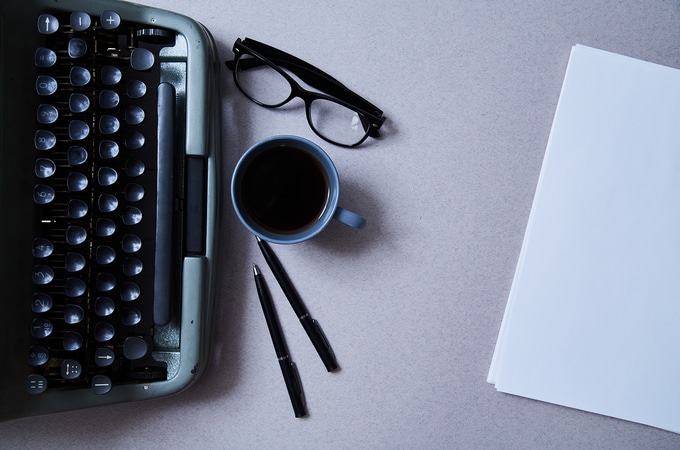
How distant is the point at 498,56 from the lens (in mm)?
736

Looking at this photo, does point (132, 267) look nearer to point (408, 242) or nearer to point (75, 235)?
point (75, 235)

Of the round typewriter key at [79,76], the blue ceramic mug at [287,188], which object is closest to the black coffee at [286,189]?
the blue ceramic mug at [287,188]

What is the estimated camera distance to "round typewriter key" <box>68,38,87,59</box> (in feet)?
2.02

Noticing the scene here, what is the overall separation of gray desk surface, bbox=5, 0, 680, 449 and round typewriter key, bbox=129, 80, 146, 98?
0.12 metres

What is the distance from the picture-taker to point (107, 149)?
0.64 m

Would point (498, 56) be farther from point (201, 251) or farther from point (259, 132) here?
point (201, 251)

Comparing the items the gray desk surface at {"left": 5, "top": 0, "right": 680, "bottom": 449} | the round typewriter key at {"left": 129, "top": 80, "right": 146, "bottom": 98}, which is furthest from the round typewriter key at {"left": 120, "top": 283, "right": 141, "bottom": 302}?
the round typewriter key at {"left": 129, "top": 80, "right": 146, "bottom": 98}

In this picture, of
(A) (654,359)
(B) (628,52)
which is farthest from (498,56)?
(A) (654,359)

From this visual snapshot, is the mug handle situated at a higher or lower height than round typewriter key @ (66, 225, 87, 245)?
higher

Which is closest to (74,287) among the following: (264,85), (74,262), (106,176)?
(74,262)

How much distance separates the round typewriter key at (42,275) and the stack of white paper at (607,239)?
56 cm

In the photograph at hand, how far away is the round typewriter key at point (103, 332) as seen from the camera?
646mm

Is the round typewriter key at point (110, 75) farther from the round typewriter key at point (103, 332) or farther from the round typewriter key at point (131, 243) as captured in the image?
the round typewriter key at point (103, 332)

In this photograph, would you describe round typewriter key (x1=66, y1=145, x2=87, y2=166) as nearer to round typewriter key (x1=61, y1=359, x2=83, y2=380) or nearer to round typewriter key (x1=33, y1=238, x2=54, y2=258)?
round typewriter key (x1=33, y1=238, x2=54, y2=258)
